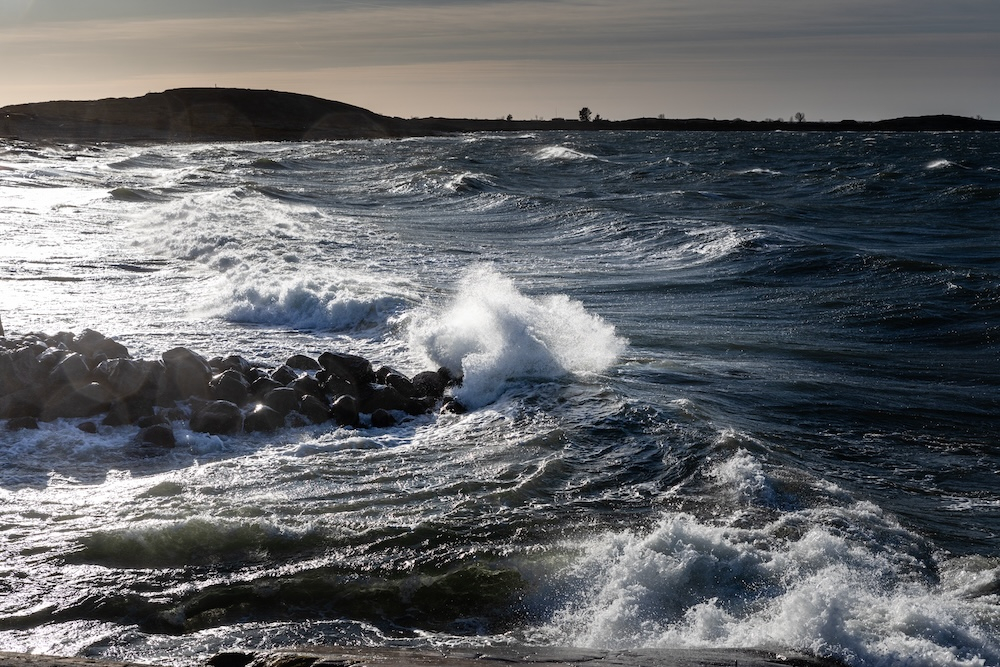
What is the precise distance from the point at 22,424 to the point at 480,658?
5.53 meters

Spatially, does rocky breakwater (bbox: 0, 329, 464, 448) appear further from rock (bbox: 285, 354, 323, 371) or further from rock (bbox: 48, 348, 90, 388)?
rock (bbox: 285, 354, 323, 371)

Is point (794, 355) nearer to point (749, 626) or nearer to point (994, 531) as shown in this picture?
point (994, 531)

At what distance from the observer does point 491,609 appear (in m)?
5.34

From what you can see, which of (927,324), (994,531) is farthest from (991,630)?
(927,324)

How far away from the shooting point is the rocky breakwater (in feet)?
27.9

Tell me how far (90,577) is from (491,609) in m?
2.34

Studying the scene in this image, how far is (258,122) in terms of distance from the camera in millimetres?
95750

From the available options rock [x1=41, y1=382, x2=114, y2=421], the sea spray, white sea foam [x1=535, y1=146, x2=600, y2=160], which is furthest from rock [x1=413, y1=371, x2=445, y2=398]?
white sea foam [x1=535, y1=146, x2=600, y2=160]

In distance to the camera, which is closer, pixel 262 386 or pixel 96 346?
pixel 262 386

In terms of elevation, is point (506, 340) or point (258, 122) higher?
point (258, 122)

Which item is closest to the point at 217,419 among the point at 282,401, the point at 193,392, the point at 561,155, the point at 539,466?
the point at 282,401

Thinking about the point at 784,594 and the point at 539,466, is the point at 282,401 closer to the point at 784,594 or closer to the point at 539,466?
the point at 539,466

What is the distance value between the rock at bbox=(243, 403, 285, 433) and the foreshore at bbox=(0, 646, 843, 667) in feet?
13.2

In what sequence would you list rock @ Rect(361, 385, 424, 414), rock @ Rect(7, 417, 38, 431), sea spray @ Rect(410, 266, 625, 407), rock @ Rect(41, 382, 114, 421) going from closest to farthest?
rock @ Rect(7, 417, 38, 431), rock @ Rect(41, 382, 114, 421), rock @ Rect(361, 385, 424, 414), sea spray @ Rect(410, 266, 625, 407)
